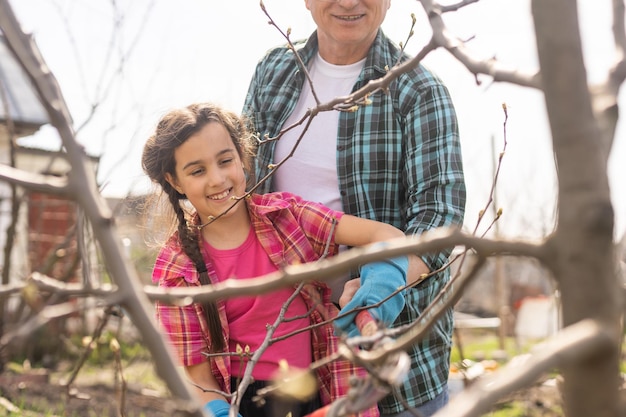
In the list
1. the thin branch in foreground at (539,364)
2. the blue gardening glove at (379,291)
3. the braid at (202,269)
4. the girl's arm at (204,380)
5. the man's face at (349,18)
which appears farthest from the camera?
the man's face at (349,18)

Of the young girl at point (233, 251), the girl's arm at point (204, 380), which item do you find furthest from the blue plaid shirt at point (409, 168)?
the girl's arm at point (204, 380)

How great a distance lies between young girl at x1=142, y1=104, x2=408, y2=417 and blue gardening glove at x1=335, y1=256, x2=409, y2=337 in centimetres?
29

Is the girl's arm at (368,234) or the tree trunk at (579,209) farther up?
the tree trunk at (579,209)

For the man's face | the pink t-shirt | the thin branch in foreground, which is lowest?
the pink t-shirt

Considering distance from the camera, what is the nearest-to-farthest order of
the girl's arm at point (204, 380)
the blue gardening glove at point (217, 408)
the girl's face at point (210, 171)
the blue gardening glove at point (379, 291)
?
the blue gardening glove at point (379, 291), the blue gardening glove at point (217, 408), the girl's arm at point (204, 380), the girl's face at point (210, 171)

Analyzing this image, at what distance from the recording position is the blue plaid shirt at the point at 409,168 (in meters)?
2.41

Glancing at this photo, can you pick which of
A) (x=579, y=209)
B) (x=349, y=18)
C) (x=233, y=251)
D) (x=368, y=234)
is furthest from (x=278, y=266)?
(x=579, y=209)

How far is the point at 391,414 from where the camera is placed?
2.47 metres

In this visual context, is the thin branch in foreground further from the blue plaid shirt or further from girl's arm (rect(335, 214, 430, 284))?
the blue plaid shirt

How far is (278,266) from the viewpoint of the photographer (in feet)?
7.93

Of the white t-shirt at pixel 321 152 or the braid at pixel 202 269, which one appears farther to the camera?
the white t-shirt at pixel 321 152

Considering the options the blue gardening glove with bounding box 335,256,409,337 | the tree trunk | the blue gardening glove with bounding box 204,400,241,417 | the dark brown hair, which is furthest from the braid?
the tree trunk

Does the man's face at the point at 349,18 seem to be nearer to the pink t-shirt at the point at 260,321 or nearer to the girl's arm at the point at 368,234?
the girl's arm at the point at 368,234

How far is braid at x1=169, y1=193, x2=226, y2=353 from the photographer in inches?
90.0
